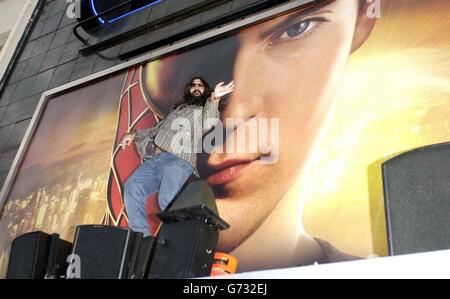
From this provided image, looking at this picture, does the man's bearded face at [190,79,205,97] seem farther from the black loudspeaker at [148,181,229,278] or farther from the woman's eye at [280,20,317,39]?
the black loudspeaker at [148,181,229,278]

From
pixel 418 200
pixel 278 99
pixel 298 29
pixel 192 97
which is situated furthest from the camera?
pixel 192 97

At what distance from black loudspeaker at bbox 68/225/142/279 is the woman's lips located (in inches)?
35.4

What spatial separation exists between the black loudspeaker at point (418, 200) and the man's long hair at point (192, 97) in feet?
5.17

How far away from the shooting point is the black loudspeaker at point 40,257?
1907 millimetres

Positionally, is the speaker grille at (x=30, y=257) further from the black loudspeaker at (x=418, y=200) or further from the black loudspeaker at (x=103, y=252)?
the black loudspeaker at (x=418, y=200)

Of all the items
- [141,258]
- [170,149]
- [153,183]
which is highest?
[170,149]

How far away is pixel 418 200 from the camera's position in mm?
1608

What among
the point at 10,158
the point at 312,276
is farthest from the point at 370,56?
the point at 10,158

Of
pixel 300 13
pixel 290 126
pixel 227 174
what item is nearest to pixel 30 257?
pixel 227 174

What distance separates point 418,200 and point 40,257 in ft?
4.56

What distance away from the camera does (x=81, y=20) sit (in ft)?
14.5

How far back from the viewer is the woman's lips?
2672 mm

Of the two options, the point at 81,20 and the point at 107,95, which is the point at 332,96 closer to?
the point at 107,95

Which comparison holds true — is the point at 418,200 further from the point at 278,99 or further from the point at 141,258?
the point at 278,99
